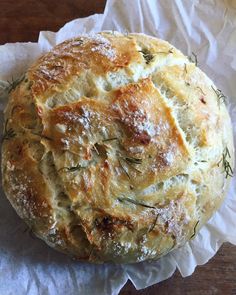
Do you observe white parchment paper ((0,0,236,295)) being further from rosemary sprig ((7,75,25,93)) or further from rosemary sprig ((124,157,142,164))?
rosemary sprig ((124,157,142,164))

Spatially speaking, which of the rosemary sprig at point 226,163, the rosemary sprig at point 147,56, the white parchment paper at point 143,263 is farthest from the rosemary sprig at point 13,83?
the rosemary sprig at point 226,163

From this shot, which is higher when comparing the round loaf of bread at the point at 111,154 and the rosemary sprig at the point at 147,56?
the rosemary sprig at the point at 147,56

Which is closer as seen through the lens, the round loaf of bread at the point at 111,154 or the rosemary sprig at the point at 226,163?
the round loaf of bread at the point at 111,154

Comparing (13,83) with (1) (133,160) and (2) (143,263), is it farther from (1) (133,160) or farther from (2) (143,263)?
(2) (143,263)

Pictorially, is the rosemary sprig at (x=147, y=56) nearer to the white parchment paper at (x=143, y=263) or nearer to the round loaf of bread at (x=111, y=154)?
the round loaf of bread at (x=111, y=154)

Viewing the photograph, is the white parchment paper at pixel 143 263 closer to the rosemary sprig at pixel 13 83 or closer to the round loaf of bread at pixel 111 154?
the rosemary sprig at pixel 13 83

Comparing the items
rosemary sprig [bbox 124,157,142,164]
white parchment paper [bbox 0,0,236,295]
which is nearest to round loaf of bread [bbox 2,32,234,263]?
rosemary sprig [bbox 124,157,142,164]
